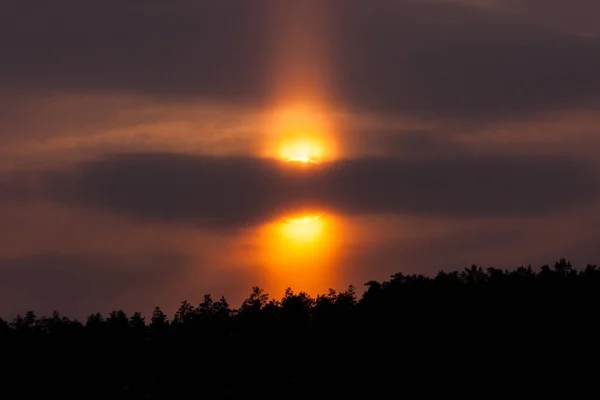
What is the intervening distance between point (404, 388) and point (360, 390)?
11.4 ft

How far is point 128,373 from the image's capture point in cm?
13250

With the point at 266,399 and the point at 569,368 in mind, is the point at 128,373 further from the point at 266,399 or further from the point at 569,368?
the point at 569,368

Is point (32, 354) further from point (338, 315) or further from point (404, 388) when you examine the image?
point (404, 388)

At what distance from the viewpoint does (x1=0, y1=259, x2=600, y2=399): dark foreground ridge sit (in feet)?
381

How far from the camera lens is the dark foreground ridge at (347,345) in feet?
381

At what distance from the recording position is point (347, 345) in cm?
12406

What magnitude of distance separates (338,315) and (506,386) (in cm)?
2021

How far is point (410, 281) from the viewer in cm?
13225

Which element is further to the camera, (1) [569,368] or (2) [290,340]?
(2) [290,340]

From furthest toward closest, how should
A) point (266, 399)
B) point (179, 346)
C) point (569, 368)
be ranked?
point (179, 346), point (266, 399), point (569, 368)

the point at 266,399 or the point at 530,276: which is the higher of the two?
the point at 530,276

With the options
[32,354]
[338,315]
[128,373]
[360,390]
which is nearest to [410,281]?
[338,315]

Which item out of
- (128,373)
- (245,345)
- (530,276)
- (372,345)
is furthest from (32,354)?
(530,276)

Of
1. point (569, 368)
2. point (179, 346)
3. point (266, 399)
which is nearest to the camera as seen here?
point (569, 368)
